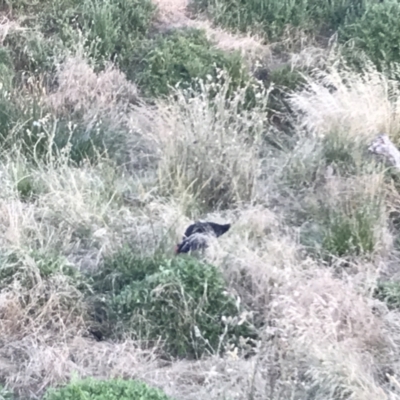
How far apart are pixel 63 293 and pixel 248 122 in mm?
2098

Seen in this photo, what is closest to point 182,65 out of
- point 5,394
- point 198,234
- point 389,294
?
point 198,234

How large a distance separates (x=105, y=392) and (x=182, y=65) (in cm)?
415

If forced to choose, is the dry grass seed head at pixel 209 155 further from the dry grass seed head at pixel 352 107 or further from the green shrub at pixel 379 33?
the green shrub at pixel 379 33

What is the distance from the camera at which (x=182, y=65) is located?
6984 millimetres

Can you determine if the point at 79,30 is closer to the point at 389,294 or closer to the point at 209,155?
the point at 209,155

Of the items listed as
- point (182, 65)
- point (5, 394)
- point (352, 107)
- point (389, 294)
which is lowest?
point (5, 394)

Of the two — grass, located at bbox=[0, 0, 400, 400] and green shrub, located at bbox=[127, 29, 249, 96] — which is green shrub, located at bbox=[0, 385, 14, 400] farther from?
green shrub, located at bbox=[127, 29, 249, 96]

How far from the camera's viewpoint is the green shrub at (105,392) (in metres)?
3.21

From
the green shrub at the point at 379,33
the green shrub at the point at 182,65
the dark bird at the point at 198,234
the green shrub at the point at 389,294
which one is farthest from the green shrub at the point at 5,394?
the green shrub at the point at 379,33

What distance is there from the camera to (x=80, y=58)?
712 centimetres

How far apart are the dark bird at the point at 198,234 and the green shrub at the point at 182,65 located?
6.79 feet

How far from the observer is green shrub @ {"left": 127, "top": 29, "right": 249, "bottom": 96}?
6922 millimetres

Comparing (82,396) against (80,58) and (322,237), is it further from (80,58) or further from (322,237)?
(80,58)

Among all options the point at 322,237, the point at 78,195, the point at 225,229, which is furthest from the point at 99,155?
the point at 322,237
